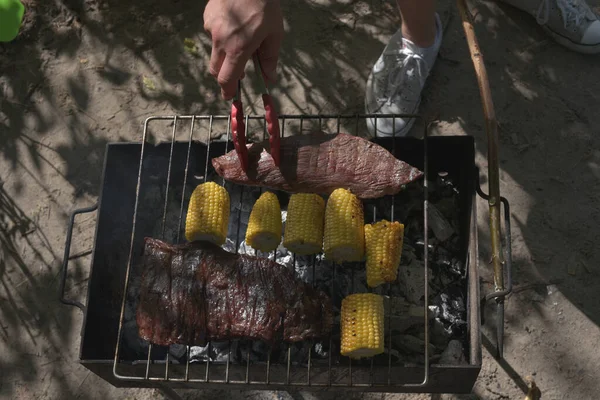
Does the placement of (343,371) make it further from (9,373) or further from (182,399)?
(9,373)

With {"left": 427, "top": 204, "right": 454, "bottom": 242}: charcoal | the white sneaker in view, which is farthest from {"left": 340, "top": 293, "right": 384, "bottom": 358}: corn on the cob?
the white sneaker

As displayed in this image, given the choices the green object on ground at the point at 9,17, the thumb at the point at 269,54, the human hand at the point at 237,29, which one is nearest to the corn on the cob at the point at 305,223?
the thumb at the point at 269,54

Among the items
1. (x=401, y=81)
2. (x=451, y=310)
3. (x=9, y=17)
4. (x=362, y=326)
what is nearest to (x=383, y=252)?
(x=362, y=326)

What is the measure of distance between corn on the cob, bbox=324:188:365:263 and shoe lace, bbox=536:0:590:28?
2.91m

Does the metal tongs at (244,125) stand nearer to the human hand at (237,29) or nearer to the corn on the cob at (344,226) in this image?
the human hand at (237,29)

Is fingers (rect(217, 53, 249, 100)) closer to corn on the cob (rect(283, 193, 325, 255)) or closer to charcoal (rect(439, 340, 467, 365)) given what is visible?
corn on the cob (rect(283, 193, 325, 255))

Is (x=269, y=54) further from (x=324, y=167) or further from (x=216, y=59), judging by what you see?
(x=324, y=167)

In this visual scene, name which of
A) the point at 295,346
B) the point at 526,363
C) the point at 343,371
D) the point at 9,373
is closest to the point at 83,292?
the point at 9,373

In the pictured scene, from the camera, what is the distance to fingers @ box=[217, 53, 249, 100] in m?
2.62

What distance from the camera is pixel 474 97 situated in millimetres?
4766

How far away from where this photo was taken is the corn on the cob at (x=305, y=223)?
10.4 ft

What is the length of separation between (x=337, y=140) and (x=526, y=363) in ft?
6.93

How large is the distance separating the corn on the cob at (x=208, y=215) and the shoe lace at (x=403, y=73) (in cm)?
191

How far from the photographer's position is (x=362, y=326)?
2.90 meters
